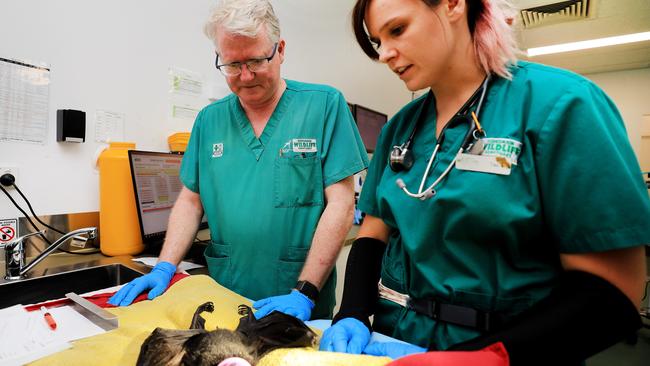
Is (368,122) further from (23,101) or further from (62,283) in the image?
(62,283)

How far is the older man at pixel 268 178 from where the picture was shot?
4.30 feet

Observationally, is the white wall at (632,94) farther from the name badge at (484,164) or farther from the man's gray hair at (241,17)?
the name badge at (484,164)

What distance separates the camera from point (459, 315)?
78 centimetres

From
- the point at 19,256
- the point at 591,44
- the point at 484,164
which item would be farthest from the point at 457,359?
the point at 591,44

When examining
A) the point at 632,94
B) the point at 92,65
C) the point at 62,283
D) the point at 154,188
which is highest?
the point at 632,94

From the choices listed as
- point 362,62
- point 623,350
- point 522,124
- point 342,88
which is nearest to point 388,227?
point 522,124

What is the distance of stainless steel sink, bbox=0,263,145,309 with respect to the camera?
1358 mm

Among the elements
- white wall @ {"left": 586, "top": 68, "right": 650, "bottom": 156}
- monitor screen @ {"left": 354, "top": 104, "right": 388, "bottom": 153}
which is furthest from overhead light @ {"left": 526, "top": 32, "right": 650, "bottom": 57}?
monitor screen @ {"left": 354, "top": 104, "right": 388, "bottom": 153}

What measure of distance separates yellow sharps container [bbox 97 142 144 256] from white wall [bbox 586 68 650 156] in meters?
6.74

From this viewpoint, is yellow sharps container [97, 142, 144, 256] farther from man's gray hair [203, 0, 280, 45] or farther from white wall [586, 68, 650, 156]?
white wall [586, 68, 650, 156]

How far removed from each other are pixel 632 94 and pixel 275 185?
22.5 ft

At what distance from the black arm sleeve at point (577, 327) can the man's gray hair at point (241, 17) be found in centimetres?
114

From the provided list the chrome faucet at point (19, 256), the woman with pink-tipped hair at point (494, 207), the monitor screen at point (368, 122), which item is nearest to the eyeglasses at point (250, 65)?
the woman with pink-tipped hair at point (494, 207)

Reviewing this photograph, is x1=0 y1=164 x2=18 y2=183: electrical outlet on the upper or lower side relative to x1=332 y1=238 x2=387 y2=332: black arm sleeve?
upper
